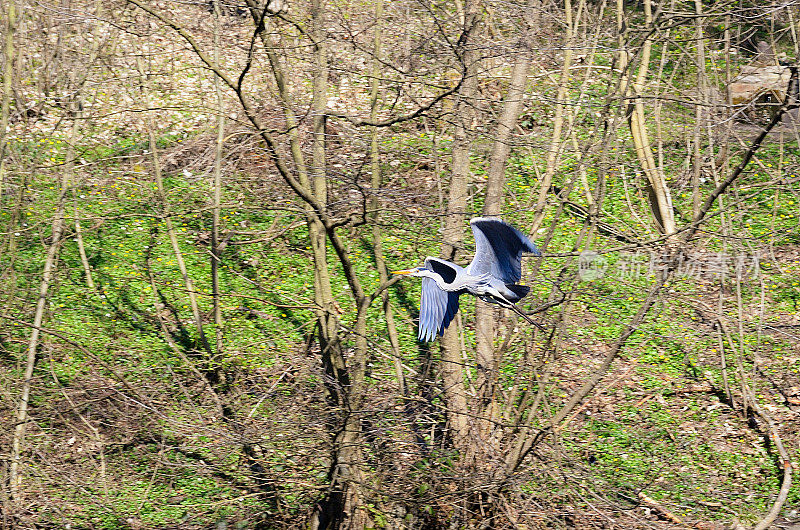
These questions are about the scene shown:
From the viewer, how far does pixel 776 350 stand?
9.97 m

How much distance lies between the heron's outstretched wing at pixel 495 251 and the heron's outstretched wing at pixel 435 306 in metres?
0.26

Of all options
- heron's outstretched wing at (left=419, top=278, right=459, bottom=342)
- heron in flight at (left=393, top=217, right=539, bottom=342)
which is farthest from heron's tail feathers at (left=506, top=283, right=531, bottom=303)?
heron's outstretched wing at (left=419, top=278, right=459, bottom=342)

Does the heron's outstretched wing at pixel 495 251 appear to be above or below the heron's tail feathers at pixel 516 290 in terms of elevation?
above

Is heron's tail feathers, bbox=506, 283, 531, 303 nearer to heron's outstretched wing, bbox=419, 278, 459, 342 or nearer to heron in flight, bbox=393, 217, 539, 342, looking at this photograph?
heron in flight, bbox=393, 217, 539, 342

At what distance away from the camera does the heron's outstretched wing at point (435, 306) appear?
5895 mm

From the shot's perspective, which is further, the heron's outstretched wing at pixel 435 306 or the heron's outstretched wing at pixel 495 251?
the heron's outstretched wing at pixel 435 306

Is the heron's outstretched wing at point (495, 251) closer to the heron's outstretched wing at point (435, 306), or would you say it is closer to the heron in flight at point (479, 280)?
the heron in flight at point (479, 280)

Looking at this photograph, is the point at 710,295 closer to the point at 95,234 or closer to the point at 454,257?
the point at 454,257

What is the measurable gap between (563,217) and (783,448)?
4.12m

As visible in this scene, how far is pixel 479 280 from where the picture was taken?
5938mm

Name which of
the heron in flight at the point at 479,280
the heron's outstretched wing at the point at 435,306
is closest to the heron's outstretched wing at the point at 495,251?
the heron in flight at the point at 479,280

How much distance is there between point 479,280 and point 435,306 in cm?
36

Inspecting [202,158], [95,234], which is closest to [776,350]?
[202,158]

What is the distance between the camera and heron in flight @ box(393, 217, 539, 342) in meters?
5.88
